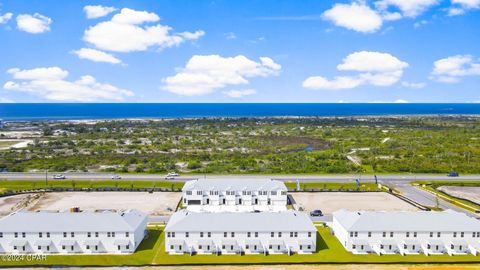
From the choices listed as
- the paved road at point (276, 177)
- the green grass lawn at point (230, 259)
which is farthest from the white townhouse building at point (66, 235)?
the paved road at point (276, 177)

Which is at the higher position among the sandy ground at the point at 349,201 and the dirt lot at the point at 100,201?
the dirt lot at the point at 100,201

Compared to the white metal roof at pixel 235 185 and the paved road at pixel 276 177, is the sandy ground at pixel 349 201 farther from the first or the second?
the paved road at pixel 276 177

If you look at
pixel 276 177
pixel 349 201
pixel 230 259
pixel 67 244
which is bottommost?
pixel 230 259

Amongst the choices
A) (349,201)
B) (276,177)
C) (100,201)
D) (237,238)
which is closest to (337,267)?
(237,238)

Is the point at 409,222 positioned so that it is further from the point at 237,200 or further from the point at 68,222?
the point at 68,222

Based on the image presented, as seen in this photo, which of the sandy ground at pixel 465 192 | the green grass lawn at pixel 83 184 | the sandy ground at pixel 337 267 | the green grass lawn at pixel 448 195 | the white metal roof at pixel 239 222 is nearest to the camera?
the sandy ground at pixel 337 267

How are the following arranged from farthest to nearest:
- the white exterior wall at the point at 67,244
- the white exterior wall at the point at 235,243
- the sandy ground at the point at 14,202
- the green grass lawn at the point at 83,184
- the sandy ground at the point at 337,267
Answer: the green grass lawn at the point at 83,184, the sandy ground at the point at 14,202, the white exterior wall at the point at 235,243, the white exterior wall at the point at 67,244, the sandy ground at the point at 337,267
